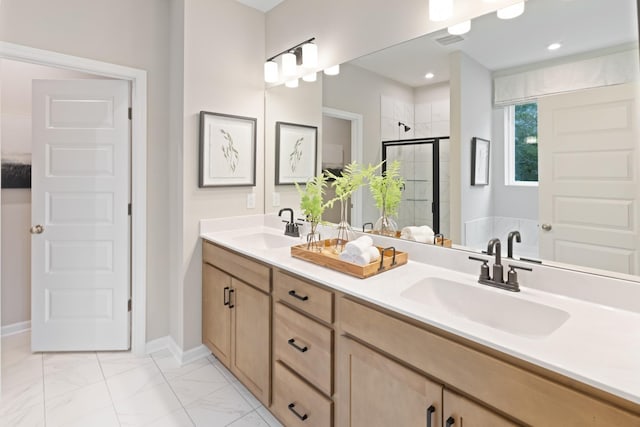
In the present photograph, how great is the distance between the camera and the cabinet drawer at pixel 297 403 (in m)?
1.46

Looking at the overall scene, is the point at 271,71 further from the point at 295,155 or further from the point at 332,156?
the point at 332,156

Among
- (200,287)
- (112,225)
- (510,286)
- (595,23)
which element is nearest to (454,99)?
(595,23)

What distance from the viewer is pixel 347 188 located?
203 centimetres

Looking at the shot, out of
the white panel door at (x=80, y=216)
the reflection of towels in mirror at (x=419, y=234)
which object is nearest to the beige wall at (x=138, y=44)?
the white panel door at (x=80, y=216)

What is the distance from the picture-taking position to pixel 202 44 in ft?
7.98

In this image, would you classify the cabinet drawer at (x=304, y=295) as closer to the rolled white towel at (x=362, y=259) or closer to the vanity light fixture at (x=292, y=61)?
the rolled white towel at (x=362, y=259)

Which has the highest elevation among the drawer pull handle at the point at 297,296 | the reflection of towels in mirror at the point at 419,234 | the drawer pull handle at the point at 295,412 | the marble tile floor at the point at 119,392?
the reflection of towels in mirror at the point at 419,234

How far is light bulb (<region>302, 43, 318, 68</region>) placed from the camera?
229 cm

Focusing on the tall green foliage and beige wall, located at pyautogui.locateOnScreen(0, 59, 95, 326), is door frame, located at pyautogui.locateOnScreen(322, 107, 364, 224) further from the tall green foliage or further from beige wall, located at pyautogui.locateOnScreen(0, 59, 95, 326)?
beige wall, located at pyautogui.locateOnScreen(0, 59, 95, 326)

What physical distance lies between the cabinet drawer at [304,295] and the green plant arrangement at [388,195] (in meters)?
0.63

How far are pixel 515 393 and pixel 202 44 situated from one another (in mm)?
2623

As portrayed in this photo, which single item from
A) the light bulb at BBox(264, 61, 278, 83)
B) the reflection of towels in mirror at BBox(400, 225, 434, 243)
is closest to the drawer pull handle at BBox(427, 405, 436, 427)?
the reflection of towels in mirror at BBox(400, 225, 434, 243)

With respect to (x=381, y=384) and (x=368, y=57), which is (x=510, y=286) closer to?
(x=381, y=384)

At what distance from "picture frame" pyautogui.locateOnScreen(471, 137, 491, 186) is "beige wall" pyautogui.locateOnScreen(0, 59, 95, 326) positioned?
10.2ft
